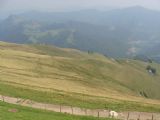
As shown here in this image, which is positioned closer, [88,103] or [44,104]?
[44,104]

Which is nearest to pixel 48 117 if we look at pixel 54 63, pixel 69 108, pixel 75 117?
pixel 75 117

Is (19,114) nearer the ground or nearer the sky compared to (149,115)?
nearer the sky

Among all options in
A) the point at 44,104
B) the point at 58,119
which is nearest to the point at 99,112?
the point at 44,104

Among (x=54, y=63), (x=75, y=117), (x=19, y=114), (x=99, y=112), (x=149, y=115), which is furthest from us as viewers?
(x=54, y=63)

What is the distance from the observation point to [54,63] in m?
195

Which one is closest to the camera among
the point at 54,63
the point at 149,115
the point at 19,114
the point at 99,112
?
the point at 19,114

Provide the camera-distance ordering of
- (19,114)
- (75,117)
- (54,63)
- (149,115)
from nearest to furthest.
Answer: (19,114) → (75,117) → (149,115) → (54,63)

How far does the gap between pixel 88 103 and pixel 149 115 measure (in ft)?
42.6

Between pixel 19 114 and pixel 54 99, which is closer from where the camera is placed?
pixel 19 114

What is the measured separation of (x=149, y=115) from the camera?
74.2m

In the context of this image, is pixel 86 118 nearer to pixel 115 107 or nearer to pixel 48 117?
pixel 48 117

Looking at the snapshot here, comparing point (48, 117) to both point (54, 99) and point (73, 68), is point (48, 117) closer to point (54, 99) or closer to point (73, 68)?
point (54, 99)

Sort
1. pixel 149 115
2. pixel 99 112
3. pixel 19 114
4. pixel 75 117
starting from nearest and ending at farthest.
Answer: pixel 19 114
pixel 75 117
pixel 99 112
pixel 149 115

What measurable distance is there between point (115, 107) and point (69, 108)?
10.3 metres
